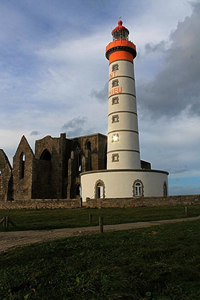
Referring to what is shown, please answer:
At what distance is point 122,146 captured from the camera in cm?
2778

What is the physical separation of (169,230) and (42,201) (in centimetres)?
1989

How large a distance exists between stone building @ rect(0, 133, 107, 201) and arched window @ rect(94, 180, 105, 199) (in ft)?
30.2

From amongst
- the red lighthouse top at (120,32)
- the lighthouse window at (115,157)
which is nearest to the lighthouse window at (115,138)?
the lighthouse window at (115,157)

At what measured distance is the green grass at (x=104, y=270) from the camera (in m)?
4.90

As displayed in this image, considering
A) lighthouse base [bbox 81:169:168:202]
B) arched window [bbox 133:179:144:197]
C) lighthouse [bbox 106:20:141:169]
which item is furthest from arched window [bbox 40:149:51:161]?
arched window [bbox 133:179:144:197]

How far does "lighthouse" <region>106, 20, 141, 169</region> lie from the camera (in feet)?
91.3

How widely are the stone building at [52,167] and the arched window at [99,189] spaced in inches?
362

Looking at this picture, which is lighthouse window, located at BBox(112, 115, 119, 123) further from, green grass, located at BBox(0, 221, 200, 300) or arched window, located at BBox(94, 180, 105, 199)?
green grass, located at BBox(0, 221, 200, 300)

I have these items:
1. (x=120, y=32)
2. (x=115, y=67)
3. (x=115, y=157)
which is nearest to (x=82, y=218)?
(x=115, y=157)

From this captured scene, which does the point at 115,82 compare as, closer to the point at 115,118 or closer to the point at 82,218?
the point at 115,118

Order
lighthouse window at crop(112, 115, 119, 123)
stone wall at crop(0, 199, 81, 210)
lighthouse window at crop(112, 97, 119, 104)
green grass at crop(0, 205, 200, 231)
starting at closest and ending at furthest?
green grass at crop(0, 205, 200, 231) → stone wall at crop(0, 199, 81, 210) → lighthouse window at crop(112, 115, 119, 123) → lighthouse window at crop(112, 97, 119, 104)

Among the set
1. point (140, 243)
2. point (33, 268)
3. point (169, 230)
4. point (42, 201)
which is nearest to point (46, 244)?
point (33, 268)

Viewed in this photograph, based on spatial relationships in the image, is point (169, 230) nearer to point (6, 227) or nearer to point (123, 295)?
point (123, 295)

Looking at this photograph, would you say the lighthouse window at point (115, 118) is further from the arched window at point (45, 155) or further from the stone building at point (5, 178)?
the stone building at point (5, 178)
